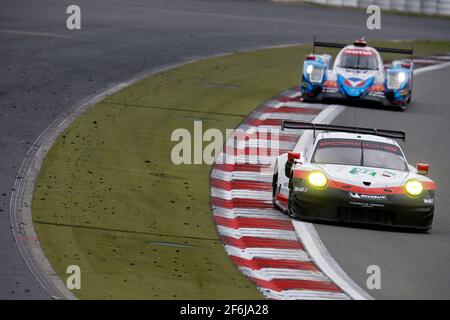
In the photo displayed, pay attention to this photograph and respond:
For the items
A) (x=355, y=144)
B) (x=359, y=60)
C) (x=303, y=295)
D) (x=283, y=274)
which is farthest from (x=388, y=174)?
(x=359, y=60)

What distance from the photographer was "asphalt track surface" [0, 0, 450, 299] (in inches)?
549

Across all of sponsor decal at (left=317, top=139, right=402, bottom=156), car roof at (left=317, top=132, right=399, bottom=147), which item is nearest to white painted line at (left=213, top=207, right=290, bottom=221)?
sponsor decal at (left=317, top=139, right=402, bottom=156)

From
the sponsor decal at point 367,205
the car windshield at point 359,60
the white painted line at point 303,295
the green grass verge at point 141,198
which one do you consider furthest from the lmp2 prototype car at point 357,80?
the white painted line at point 303,295

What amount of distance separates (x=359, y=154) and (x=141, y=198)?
9.43 ft

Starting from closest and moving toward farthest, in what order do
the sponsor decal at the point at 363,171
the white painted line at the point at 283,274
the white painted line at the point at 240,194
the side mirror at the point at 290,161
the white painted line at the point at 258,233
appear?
the white painted line at the point at 283,274
the white painted line at the point at 258,233
the sponsor decal at the point at 363,171
the side mirror at the point at 290,161
the white painted line at the point at 240,194

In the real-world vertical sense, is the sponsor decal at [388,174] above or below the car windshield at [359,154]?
below

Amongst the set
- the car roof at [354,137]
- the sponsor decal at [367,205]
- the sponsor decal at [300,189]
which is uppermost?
the car roof at [354,137]

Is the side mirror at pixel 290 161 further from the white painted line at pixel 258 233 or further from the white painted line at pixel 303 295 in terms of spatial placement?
the white painted line at pixel 303 295

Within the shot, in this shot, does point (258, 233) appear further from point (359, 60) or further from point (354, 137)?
point (359, 60)

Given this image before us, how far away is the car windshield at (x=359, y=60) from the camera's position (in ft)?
83.6

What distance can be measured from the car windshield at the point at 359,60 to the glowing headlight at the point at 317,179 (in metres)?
10.1

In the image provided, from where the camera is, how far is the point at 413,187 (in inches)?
614

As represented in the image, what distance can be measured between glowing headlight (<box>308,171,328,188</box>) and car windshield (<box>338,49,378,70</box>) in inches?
396
